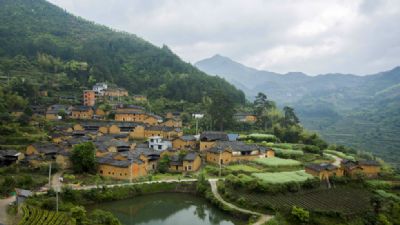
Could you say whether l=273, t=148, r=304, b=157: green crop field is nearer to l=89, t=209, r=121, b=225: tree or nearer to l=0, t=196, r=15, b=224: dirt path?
l=89, t=209, r=121, b=225: tree

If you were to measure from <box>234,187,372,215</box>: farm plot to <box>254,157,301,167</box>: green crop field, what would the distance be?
24.6 feet

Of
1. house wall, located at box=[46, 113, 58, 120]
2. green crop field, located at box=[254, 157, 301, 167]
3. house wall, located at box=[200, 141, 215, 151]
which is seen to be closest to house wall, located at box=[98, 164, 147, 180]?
house wall, located at box=[200, 141, 215, 151]

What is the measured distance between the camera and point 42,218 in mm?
19781

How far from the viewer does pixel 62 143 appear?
37.4 m

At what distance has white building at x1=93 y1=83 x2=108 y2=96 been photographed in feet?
203

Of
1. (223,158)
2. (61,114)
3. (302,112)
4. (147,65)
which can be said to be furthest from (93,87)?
(302,112)

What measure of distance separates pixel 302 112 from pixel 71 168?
148m

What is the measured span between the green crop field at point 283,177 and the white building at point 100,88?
127ft

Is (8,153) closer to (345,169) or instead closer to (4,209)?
(4,209)

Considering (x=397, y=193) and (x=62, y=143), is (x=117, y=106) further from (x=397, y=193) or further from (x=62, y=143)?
(x=397, y=193)

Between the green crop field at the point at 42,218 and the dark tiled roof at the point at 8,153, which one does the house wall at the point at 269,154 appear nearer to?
the green crop field at the point at 42,218

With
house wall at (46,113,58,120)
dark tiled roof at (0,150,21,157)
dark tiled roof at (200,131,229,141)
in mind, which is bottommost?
dark tiled roof at (0,150,21,157)

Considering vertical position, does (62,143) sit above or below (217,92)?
below

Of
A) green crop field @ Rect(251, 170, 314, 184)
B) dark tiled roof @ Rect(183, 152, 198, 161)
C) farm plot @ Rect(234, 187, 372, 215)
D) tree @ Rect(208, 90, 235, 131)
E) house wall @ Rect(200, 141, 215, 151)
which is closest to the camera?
farm plot @ Rect(234, 187, 372, 215)
